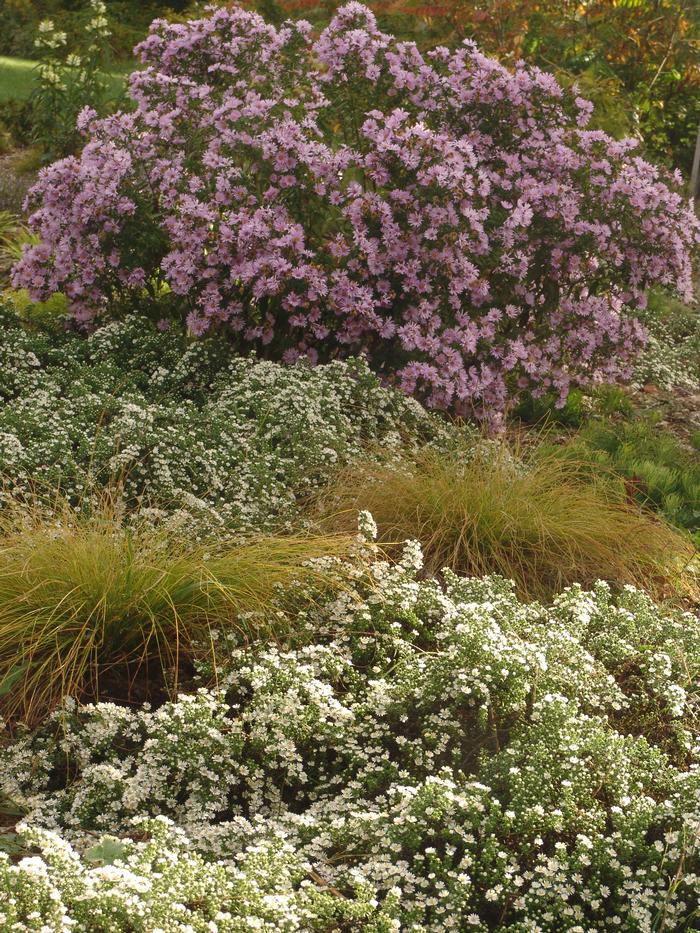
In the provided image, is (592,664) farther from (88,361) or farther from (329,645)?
(88,361)

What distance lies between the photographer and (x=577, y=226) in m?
5.97

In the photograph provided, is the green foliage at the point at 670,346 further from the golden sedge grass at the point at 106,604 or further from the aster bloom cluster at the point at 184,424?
the golden sedge grass at the point at 106,604

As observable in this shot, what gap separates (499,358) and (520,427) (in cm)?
51

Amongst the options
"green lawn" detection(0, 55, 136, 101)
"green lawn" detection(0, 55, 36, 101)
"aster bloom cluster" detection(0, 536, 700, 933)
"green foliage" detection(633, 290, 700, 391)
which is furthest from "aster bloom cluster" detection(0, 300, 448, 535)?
"green lawn" detection(0, 55, 36, 101)

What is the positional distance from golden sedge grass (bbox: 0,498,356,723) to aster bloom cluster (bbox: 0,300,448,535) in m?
0.35

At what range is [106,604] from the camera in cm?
348

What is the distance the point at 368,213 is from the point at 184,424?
1.55 m

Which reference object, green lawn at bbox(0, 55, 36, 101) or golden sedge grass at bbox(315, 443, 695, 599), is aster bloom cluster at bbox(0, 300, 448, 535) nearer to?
golden sedge grass at bbox(315, 443, 695, 599)

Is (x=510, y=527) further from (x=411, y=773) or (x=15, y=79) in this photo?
(x=15, y=79)

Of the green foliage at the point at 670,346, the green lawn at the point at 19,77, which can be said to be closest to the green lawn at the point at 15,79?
the green lawn at the point at 19,77

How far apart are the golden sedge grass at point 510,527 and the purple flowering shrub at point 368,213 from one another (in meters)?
1.11

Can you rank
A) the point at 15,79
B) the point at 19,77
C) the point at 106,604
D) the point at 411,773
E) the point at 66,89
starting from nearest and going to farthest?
the point at 411,773
the point at 106,604
the point at 66,89
the point at 15,79
the point at 19,77

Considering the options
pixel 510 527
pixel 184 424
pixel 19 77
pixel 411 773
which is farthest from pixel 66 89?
pixel 411 773

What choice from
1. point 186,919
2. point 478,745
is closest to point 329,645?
point 478,745
